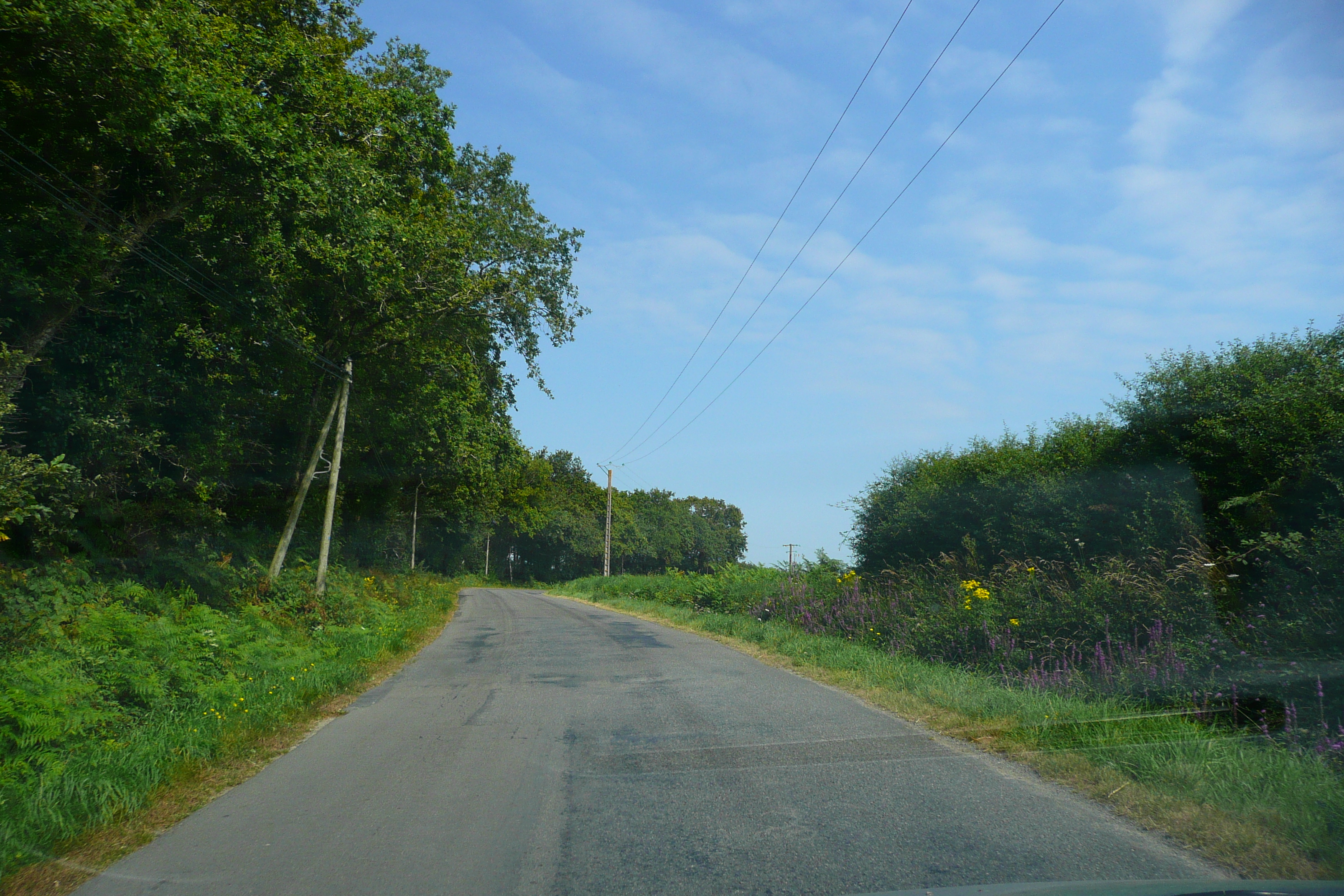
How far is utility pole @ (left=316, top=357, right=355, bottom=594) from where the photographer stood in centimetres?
1866

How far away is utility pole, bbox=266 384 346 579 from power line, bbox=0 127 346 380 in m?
2.94

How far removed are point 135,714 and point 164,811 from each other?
2.74 meters

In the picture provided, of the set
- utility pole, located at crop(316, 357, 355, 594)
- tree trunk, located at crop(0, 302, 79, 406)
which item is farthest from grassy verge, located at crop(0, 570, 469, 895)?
utility pole, located at crop(316, 357, 355, 594)

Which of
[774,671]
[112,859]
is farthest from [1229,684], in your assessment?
[112,859]

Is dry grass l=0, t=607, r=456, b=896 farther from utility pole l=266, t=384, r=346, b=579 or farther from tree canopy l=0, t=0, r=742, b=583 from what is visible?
utility pole l=266, t=384, r=346, b=579

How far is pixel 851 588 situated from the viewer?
631 inches

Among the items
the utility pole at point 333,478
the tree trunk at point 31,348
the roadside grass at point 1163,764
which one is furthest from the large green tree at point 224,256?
the roadside grass at point 1163,764

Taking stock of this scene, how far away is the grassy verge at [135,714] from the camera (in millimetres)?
4578

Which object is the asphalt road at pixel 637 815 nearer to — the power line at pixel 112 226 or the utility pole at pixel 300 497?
the power line at pixel 112 226

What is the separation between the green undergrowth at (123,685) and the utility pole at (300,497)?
10.1 ft

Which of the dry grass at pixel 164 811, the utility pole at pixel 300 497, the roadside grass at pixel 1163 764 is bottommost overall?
the dry grass at pixel 164 811

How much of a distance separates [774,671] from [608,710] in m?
3.57

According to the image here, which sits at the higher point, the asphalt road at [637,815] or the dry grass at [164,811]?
the asphalt road at [637,815]

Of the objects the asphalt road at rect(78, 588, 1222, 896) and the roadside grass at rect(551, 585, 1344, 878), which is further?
the roadside grass at rect(551, 585, 1344, 878)
